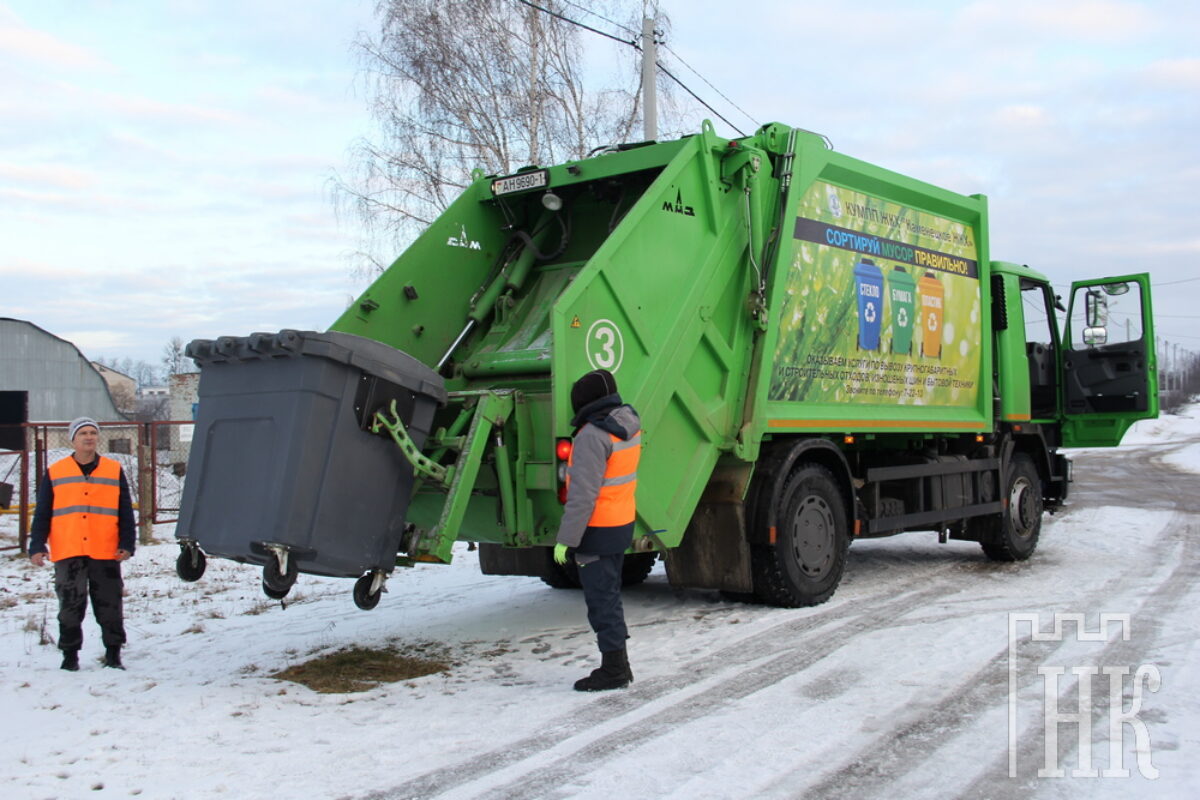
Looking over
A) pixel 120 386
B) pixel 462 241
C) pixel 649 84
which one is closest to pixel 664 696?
pixel 462 241

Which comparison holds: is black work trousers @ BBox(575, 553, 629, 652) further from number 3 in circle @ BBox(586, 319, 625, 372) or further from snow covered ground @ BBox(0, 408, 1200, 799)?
number 3 in circle @ BBox(586, 319, 625, 372)

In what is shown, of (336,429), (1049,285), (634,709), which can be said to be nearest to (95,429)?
(336,429)

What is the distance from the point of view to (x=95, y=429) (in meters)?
5.42

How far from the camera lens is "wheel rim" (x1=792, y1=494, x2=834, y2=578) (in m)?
6.36

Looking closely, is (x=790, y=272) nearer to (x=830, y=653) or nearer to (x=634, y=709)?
(x=830, y=653)

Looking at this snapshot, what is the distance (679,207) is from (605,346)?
1.03m

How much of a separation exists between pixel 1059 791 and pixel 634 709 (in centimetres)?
166

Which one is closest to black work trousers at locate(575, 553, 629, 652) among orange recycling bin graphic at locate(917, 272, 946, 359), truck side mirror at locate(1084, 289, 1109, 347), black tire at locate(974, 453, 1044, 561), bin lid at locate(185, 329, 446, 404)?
bin lid at locate(185, 329, 446, 404)

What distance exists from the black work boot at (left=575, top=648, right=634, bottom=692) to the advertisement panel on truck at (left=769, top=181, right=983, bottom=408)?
7.00 ft

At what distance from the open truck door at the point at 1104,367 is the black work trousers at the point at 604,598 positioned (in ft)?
21.6

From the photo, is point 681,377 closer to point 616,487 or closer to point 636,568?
point 616,487

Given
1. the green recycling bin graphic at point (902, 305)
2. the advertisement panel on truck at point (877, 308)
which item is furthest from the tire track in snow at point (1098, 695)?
the green recycling bin graphic at point (902, 305)

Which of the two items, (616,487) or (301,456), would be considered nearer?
(301,456)

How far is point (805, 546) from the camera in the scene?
6.41m
